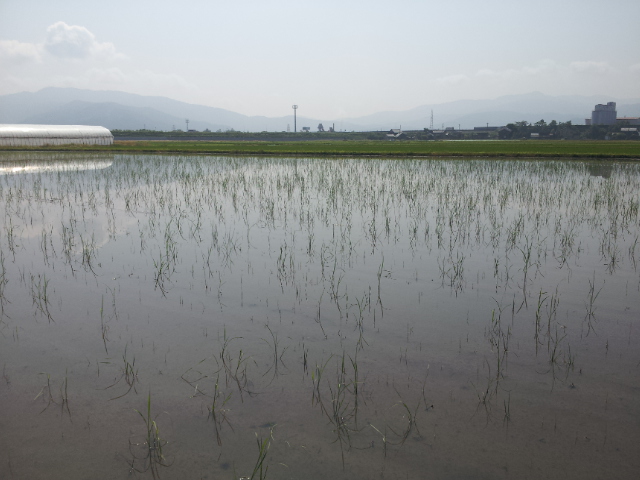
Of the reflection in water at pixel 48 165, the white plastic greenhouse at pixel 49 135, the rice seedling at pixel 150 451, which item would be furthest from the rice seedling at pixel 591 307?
the white plastic greenhouse at pixel 49 135

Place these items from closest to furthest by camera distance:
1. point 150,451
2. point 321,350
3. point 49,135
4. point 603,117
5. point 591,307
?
point 150,451 < point 321,350 < point 591,307 < point 49,135 < point 603,117

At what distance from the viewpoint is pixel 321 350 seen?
318 centimetres

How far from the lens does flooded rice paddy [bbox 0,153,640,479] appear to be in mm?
2201

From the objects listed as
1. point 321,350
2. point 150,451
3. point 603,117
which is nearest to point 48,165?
point 321,350

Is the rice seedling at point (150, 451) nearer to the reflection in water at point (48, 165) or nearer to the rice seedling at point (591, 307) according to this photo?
the rice seedling at point (591, 307)

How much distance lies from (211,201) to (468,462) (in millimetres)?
8367

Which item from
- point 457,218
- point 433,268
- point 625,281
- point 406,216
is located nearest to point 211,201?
point 406,216

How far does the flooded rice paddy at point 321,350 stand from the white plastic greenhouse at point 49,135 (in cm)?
2851

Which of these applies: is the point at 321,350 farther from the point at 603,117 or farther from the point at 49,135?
the point at 603,117

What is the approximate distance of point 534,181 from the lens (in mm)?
12742

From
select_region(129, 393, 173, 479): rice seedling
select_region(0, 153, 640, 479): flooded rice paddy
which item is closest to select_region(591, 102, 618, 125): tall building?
select_region(0, 153, 640, 479): flooded rice paddy

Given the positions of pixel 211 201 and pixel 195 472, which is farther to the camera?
pixel 211 201

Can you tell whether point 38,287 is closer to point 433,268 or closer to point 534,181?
point 433,268

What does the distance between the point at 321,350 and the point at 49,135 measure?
117 feet
